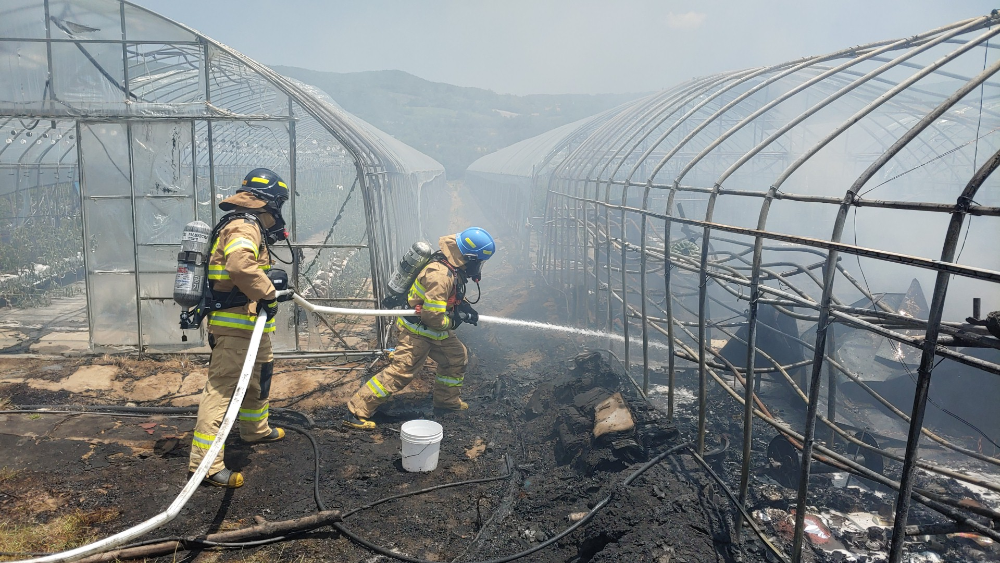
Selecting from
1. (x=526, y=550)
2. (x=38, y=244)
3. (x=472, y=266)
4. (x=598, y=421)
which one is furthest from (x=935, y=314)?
(x=38, y=244)

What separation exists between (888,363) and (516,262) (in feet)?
40.9

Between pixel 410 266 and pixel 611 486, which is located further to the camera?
pixel 410 266

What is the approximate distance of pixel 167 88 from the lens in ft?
27.1

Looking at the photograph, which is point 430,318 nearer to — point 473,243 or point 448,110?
point 473,243

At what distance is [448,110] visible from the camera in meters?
85.7

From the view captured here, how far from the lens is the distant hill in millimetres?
70000

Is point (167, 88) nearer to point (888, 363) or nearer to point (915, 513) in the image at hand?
point (915, 513)

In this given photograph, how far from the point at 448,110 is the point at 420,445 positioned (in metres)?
85.1

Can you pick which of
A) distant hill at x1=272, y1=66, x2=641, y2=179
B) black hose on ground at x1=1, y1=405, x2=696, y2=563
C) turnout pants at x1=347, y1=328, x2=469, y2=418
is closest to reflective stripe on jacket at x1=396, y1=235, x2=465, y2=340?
turnout pants at x1=347, y1=328, x2=469, y2=418

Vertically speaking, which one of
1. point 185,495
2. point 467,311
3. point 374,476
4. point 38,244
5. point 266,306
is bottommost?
point 374,476

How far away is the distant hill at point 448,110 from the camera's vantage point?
7000 centimetres

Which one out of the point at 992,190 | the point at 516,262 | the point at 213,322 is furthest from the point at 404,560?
the point at 992,190

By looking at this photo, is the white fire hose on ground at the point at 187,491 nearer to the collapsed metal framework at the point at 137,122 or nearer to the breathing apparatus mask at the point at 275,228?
the breathing apparatus mask at the point at 275,228

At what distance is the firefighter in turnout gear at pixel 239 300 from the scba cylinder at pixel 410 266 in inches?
63.1
